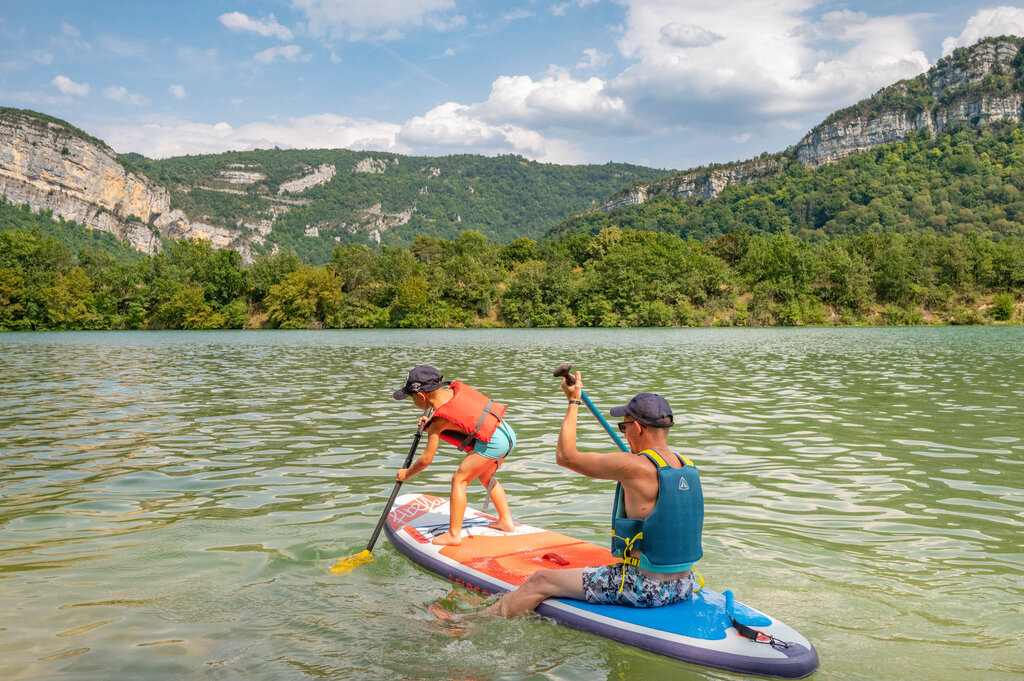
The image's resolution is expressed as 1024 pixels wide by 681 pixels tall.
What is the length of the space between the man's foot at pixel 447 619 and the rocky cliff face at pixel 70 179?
184 metres

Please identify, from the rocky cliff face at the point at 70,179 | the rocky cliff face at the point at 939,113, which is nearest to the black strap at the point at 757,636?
the rocky cliff face at the point at 70,179

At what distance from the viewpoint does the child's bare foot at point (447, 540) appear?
706 cm

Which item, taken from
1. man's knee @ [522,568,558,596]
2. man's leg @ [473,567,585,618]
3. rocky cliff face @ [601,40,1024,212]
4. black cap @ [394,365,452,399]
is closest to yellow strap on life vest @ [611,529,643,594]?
man's leg @ [473,567,585,618]

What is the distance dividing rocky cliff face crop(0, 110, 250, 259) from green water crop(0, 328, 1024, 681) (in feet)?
578

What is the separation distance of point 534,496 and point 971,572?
4.94 m

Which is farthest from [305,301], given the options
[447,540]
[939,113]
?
[939,113]

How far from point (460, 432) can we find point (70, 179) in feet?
700

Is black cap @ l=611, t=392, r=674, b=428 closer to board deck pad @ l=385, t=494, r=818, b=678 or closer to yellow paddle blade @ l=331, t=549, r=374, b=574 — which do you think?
board deck pad @ l=385, t=494, r=818, b=678

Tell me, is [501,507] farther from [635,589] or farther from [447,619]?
A: [635,589]

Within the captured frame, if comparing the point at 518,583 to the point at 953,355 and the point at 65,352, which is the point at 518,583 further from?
the point at 65,352

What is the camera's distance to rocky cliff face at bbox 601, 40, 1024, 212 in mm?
164625

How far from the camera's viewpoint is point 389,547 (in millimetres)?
7656

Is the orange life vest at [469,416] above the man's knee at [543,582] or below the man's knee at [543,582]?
above

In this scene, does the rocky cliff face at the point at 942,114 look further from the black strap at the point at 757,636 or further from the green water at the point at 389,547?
the black strap at the point at 757,636
